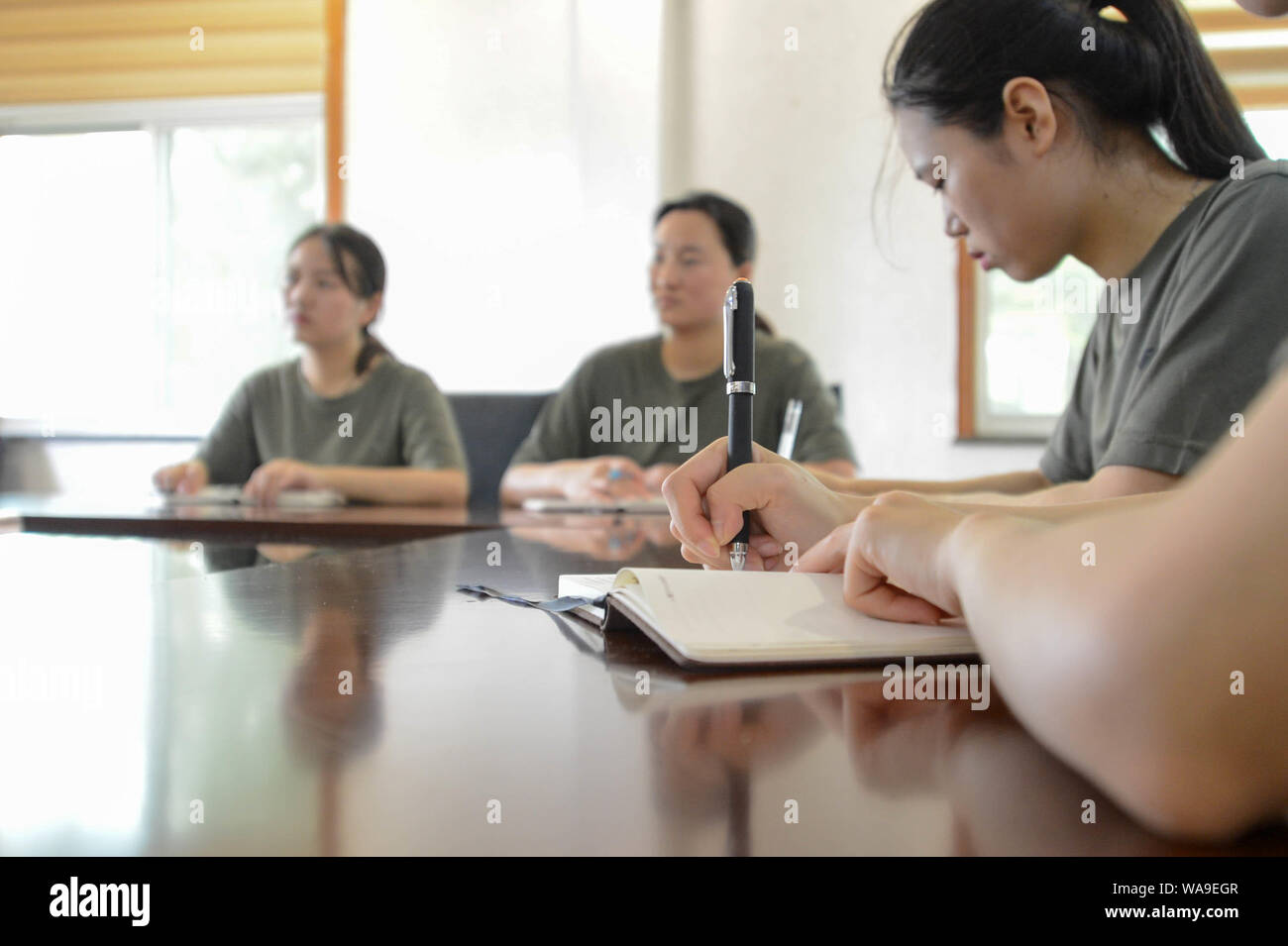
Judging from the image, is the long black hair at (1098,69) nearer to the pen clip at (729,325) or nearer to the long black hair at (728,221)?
the pen clip at (729,325)

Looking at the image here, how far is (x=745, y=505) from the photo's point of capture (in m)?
0.79

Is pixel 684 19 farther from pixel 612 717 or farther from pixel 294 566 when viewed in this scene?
pixel 612 717

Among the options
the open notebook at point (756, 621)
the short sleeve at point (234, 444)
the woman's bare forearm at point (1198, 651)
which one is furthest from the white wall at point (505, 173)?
the woman's bare forearm at point (1198, 651)

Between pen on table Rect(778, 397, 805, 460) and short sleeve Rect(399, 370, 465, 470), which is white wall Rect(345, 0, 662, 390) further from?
pen on table Rect(778, 397, 805, 460)

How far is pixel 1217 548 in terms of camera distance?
0.29m

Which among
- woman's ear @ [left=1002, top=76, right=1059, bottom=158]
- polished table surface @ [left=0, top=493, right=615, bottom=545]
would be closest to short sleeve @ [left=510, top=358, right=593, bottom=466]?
polished table surface @ [left=0, top=493, right=615, bottom=545]

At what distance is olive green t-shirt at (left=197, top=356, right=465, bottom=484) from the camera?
226 centimetres

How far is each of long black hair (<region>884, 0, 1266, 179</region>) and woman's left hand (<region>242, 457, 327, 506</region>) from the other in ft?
4.17

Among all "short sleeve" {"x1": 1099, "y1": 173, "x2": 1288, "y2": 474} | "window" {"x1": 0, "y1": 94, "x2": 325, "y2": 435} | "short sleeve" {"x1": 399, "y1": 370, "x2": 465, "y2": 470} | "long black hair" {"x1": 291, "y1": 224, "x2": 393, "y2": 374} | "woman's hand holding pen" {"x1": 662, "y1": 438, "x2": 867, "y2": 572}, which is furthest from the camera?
"window" {"x1": 0, "y1": 94, "x2": 325, "y2": 435}

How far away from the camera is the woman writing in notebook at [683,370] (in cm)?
223

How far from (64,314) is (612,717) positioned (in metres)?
3.86

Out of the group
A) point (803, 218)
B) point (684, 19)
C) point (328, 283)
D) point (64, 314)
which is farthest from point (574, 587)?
point (64, 314)

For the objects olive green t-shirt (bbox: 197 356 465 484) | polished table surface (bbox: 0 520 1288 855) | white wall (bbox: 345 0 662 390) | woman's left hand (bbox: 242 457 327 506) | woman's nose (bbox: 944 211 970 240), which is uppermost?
white wall (bbox: 345 0 662 390)

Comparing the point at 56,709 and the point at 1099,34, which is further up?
the point at 1099,34
